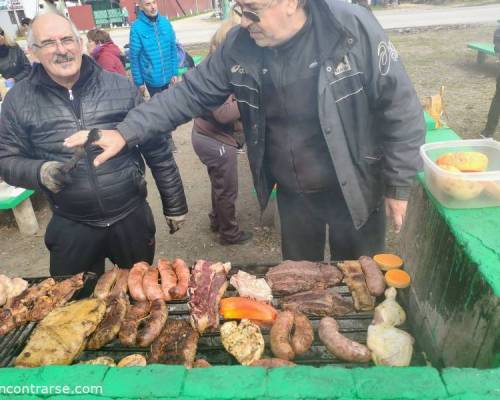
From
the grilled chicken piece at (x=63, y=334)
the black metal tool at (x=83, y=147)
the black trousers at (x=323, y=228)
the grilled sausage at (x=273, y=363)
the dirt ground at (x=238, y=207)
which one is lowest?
the dirt ground at (x=238, y=207)

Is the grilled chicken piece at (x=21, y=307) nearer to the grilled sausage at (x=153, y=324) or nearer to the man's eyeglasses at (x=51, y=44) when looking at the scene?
the grilled sausage at (x=153, y=324)

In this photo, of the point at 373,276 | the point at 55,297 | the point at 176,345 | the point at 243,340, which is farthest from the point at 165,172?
the point at 373,276

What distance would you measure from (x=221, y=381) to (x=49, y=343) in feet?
3.45

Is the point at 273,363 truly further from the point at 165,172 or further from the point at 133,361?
the point at 165,172

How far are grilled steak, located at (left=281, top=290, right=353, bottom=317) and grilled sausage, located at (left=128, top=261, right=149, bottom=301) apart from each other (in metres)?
0.91

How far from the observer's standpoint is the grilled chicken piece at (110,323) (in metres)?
2.14

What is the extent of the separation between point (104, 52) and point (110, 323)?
7263 millimetres

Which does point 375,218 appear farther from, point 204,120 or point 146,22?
point 146,22

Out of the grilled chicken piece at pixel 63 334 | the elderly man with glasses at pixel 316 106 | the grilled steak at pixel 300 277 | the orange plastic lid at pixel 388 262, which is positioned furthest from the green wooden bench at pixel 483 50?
the grilled chicken piece at pixel 63 334

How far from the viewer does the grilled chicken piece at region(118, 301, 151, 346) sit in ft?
7.02

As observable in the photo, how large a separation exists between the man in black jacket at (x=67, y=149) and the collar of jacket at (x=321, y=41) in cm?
104

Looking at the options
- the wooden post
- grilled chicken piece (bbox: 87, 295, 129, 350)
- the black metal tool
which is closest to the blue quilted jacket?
the wooden post

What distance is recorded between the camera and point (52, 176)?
8.98 ft

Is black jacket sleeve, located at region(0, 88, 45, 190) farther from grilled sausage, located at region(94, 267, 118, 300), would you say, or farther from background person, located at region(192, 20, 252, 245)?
background person, located at region(192, 20, 252, 245)
